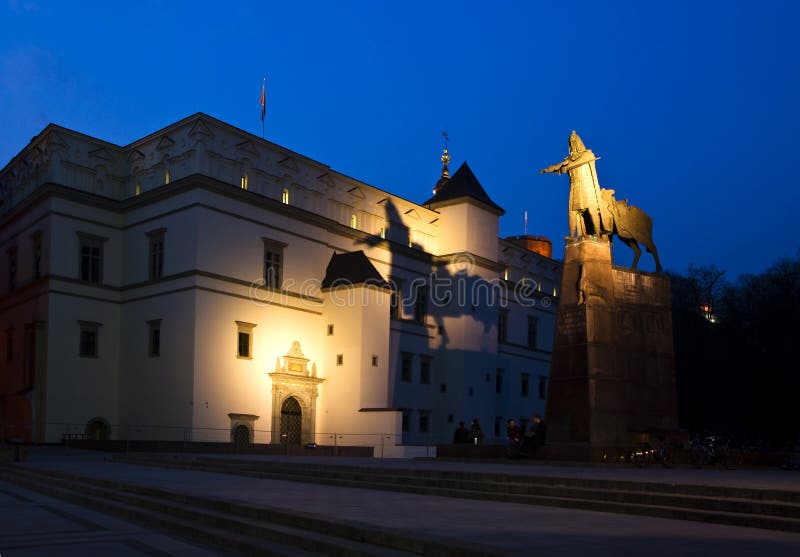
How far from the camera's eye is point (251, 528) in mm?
9836

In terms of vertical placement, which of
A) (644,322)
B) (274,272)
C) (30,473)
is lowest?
(30,473)

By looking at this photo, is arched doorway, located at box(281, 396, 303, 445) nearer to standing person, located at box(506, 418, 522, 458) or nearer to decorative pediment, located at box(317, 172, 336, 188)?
decorative pediment, located at box(317, 172, 336, 188)

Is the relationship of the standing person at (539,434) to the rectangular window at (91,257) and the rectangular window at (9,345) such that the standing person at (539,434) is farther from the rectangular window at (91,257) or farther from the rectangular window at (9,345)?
the rectangular window at (9,345)

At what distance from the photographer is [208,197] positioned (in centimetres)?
3716

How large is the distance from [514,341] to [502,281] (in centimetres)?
448

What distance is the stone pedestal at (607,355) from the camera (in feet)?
69.5

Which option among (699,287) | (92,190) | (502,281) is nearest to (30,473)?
A: (92,190)

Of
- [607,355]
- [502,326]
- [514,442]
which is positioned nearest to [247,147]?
[514,442]

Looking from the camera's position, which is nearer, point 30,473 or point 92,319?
point 30,473

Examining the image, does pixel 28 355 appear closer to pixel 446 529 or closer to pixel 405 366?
pixel 405 366

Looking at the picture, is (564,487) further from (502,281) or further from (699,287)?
(699,287)

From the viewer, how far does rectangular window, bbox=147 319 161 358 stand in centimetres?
3712

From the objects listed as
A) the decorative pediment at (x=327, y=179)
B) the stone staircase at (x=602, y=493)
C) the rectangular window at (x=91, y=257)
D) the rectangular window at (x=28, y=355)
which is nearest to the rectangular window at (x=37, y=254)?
the rectangular window at (x=91, y=257)

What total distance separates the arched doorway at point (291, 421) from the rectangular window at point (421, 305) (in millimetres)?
10816
